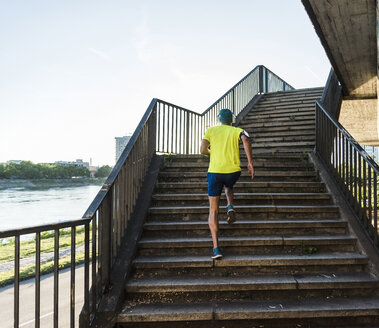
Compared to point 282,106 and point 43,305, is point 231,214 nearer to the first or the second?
point 43,305

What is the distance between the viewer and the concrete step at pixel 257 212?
4332 millimetres

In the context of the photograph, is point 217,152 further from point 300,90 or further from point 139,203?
point 300,90

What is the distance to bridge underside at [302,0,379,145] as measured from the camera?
4822 mm

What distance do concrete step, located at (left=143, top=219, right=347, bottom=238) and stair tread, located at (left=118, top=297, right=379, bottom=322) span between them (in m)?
1.15

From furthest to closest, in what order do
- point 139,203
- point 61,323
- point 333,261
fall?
point 61,323 → point 139,203 → point 333,261

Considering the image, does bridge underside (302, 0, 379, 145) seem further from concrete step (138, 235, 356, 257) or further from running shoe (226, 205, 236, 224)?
concrete step (138, 235, 356, 257)

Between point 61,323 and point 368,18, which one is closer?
point 368,18

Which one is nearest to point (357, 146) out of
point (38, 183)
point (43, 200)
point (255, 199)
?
point (255, 199)

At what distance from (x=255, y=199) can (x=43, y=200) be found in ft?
265

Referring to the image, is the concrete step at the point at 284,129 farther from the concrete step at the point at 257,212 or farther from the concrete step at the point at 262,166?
the concrete step at the point at 257,212

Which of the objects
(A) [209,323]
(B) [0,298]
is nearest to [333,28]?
(A) [209,323]

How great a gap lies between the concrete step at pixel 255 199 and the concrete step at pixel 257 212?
251 millimetres

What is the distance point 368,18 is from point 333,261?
4156 millimetres

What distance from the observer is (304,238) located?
3779mm
